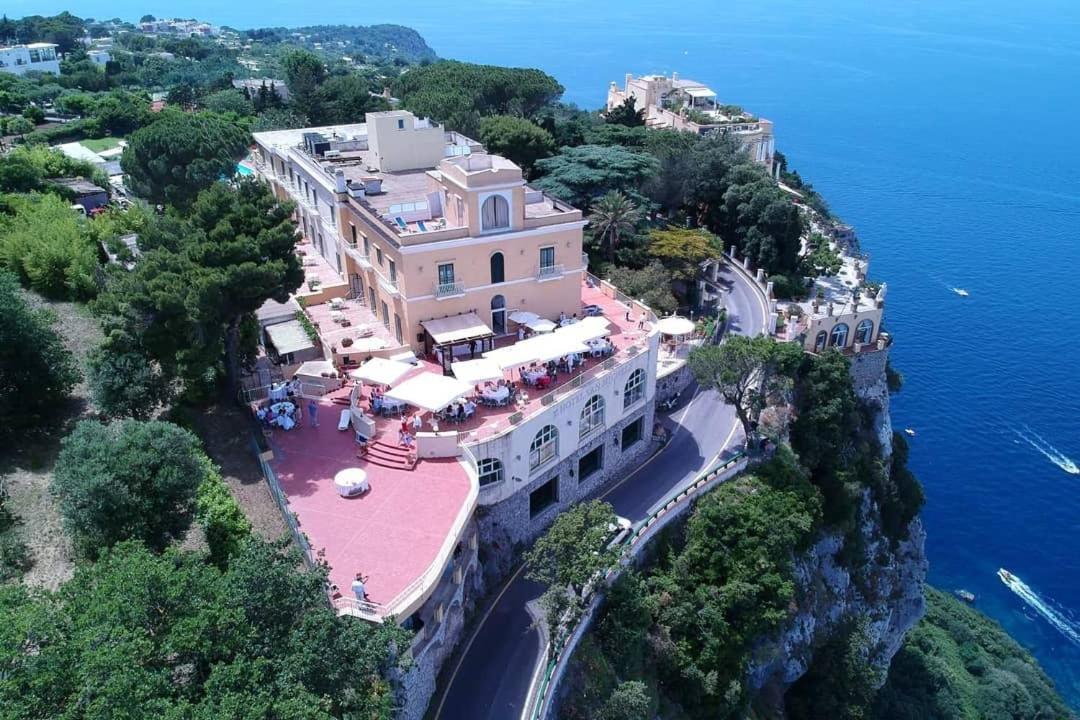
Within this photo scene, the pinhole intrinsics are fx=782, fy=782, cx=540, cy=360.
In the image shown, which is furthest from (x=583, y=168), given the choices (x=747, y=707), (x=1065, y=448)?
(x=1065, y=448)

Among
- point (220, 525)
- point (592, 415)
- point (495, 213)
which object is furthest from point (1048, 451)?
point (220, 525)

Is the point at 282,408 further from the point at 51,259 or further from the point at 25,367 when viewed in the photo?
the point at 51,259

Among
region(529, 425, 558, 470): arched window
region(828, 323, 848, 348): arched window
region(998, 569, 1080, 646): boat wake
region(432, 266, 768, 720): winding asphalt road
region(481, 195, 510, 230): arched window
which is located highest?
region(481, 195, 510, 230): arched window

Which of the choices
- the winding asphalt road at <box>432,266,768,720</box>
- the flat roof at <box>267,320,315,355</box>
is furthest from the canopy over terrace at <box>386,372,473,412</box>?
the winding asphalt road at <box>432,266,768,720</box>

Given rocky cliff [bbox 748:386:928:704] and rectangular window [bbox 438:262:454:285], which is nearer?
rectangular window [bbox 438:262:454:285]

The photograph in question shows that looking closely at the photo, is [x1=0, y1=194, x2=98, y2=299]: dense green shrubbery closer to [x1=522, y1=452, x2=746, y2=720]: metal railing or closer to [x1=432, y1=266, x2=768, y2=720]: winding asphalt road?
[x1=432, y1=266, x2=768, y2=720]: winding asphalt road

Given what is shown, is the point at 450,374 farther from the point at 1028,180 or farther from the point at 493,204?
the point at 1028,180

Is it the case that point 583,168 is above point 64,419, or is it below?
above
